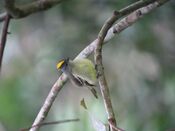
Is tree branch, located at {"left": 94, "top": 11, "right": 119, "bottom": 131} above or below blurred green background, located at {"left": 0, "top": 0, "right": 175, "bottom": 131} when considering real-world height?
above

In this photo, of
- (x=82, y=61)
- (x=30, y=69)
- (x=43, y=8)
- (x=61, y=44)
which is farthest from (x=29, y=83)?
(x=43, y=8)

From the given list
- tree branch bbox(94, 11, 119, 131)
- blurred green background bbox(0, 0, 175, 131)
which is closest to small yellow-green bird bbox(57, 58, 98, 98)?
tree branch bbox(94, 11, 119, 131)

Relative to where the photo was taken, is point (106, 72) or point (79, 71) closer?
point (79, 71)

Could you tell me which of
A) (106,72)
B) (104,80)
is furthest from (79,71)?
(106,72)

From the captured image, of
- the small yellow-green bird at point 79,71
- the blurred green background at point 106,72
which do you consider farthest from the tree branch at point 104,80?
the blurred green background at point 106,72

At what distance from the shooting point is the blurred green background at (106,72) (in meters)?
1.79

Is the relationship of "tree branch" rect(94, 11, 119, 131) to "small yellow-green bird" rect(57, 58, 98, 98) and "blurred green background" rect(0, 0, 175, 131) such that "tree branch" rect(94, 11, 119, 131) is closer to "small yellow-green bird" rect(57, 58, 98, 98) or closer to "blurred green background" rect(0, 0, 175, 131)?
"small yellow-green bird" rect(57, 58, 98, 98)

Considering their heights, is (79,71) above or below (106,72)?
above

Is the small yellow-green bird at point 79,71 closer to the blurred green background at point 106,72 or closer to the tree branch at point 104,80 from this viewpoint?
the tree branch at point 104,80

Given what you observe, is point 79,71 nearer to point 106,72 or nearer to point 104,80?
point 104,80

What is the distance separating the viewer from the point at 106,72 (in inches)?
77.0

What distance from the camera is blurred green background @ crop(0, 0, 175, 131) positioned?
179 centimetres

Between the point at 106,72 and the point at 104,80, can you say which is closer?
the point at 104,80

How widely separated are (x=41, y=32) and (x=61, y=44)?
230 mm
